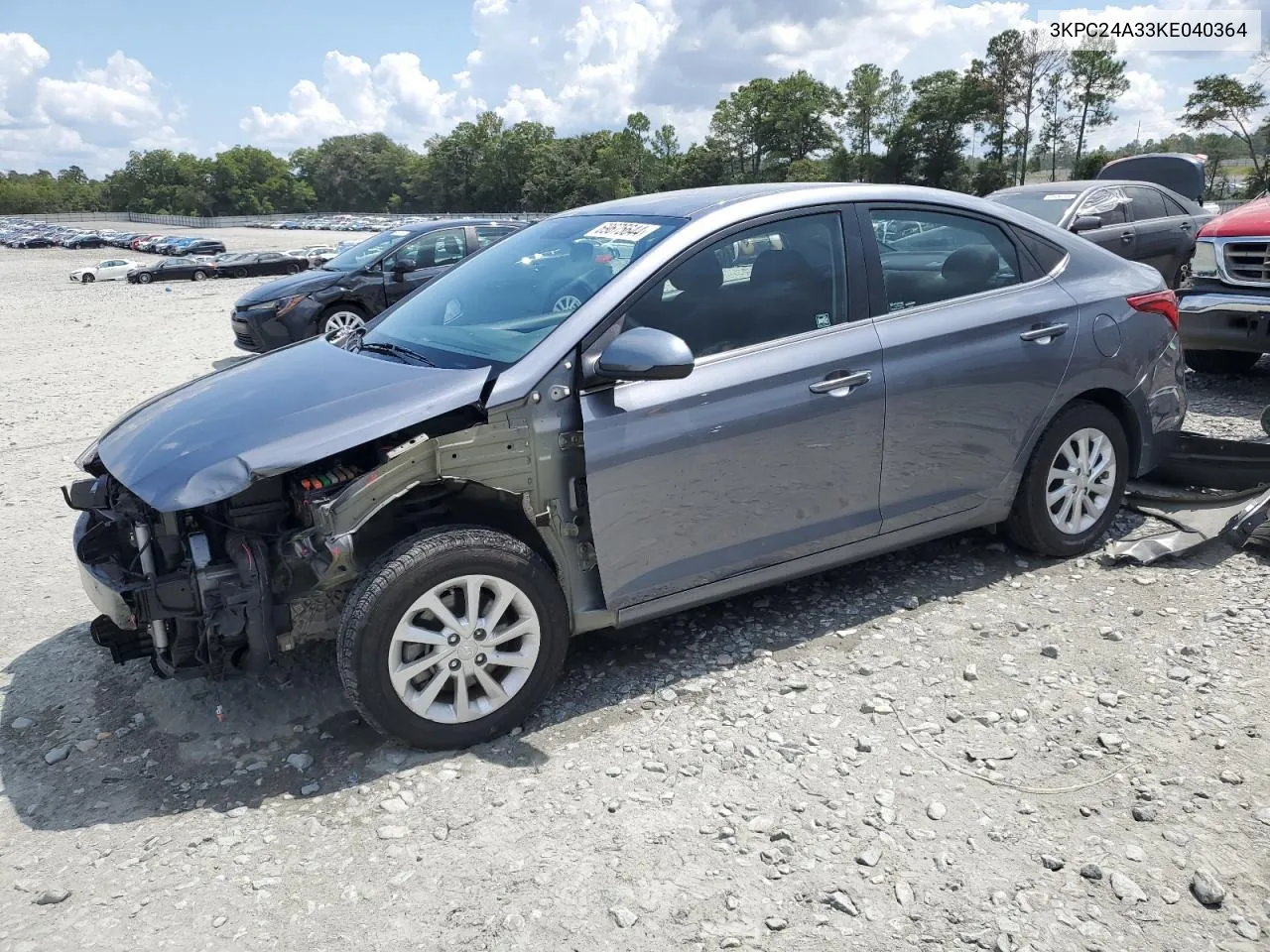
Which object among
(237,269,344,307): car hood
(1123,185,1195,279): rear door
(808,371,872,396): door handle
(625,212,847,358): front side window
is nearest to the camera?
(625,212,847,358): front side window

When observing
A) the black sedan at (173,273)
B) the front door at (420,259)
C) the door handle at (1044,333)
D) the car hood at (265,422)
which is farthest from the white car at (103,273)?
the door handle at (1044,333)

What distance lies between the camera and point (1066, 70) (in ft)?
226

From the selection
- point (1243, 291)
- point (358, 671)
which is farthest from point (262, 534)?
point (1243, 291)

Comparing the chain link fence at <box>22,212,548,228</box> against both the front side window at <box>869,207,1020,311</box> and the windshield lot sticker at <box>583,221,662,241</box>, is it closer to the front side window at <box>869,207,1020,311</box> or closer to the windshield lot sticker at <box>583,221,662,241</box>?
the front side window at <box>869,207,1020,311</box>

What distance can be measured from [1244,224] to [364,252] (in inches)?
375

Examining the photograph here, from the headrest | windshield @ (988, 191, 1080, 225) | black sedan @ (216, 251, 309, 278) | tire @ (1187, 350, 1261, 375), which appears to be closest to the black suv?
windshield @ (988, 191, 1080, 225)

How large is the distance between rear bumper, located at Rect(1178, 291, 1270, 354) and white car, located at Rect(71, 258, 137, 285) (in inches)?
1522

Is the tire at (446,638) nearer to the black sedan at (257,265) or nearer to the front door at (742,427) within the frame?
the front door at (742,427)

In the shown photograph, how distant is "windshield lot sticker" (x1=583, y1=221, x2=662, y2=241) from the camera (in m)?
3.63

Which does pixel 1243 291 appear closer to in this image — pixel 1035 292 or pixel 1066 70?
pixel 1035 292

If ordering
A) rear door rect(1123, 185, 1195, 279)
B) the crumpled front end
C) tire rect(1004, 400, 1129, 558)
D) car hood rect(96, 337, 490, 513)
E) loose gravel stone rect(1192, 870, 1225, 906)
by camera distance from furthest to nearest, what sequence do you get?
rear door rect(1123, 185, 1195, 279)
tire rect(1004, 400, 1129, 558)
the crumpled front end
car hood rect(96, 337, 490, 513)
loose gravel stone rect(1192, 870, 1225, 906)

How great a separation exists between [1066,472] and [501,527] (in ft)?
8.84

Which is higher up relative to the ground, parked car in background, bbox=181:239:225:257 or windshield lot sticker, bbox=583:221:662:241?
parked car in background, bbox=181:239:225:257

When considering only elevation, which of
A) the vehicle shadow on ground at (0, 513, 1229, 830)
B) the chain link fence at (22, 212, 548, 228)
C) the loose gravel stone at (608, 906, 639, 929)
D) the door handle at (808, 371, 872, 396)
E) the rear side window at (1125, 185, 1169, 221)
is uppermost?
the chain link fence at (22, 212, 548, 228)
